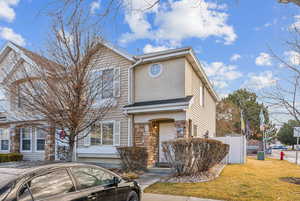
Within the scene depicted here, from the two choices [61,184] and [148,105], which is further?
[148,105]

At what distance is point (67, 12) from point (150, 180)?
6953 mm

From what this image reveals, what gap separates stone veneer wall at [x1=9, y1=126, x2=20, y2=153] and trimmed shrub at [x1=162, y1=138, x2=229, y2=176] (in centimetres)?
1197

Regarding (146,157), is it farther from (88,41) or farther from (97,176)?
(97,176)

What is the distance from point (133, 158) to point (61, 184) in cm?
714

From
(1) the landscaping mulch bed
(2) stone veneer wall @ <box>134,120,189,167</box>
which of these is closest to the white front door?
(2) stone veneer wall @ <box>134,120,189,167</box>

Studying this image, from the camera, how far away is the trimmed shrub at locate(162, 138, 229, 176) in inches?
344

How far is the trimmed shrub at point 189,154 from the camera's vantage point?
875cm

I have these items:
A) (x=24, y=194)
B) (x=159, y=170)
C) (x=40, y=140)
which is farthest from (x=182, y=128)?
(x=40, y=140)

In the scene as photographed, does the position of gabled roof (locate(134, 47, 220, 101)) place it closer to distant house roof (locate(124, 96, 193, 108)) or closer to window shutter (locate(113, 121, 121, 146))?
distant house roof (locate(124, 96, 193, 108))

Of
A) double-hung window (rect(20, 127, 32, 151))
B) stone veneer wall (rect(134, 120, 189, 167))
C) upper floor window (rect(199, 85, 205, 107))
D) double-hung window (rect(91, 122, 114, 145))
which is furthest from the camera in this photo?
double-hung window (rect(20, 127, 32, 151))

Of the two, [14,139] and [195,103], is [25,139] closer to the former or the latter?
[14,139]

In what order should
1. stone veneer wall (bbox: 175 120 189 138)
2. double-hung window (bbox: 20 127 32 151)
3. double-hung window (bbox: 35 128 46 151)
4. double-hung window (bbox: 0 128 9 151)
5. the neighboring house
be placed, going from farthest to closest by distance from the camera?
1. double-hung window (bbox: 0 128 9 151)
2. double-hung window (bbox: 20 127 32 151)
3. double-hung window (bbox: 35 128 46 151)
4. the neighboring house
5. stone veneer wall (bbox: 175 120 189 138)

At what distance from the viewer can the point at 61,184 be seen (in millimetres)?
3631

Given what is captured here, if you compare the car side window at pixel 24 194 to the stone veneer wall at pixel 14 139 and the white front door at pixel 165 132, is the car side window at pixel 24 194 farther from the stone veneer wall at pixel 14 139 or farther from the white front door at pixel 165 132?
the stone veneer wall at pixel 14 139
